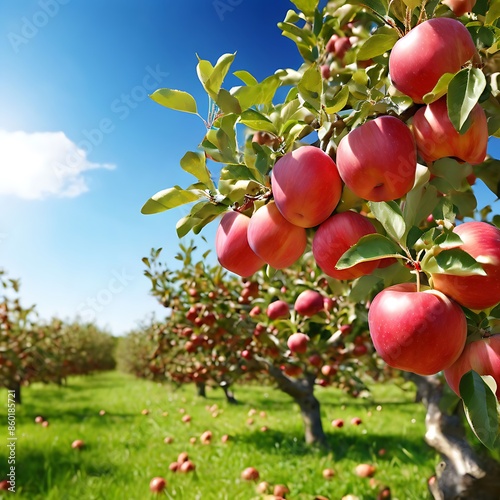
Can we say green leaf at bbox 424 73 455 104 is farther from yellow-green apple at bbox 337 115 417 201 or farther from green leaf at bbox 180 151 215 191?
green leaf at bbox 180 151 215 191

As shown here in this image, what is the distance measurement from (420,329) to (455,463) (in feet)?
7.47

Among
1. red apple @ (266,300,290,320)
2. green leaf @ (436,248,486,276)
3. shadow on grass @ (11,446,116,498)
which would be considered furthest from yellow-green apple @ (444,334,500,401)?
shadow on grass @ (11,446,116,498)

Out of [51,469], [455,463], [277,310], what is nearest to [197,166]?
[277,310]

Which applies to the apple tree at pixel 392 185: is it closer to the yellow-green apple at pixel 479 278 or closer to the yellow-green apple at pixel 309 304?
the yellow-green apple at pixel 479 278

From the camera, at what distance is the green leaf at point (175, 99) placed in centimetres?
111

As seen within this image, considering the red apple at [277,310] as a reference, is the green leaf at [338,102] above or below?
above

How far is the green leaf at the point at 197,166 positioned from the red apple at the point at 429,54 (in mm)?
506

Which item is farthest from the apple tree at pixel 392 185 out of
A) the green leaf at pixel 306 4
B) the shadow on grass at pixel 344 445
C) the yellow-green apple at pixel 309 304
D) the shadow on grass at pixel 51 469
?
the shadow on grass at pixel 344 445

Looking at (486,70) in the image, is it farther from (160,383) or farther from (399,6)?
(160,383)

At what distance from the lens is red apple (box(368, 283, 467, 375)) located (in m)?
0.82

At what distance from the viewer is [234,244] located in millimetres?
1140

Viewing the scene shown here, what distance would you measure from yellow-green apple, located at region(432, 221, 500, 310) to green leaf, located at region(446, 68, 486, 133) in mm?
206

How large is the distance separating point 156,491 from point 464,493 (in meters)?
2.32

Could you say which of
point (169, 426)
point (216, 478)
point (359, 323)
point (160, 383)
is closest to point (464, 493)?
point (359, 323)
